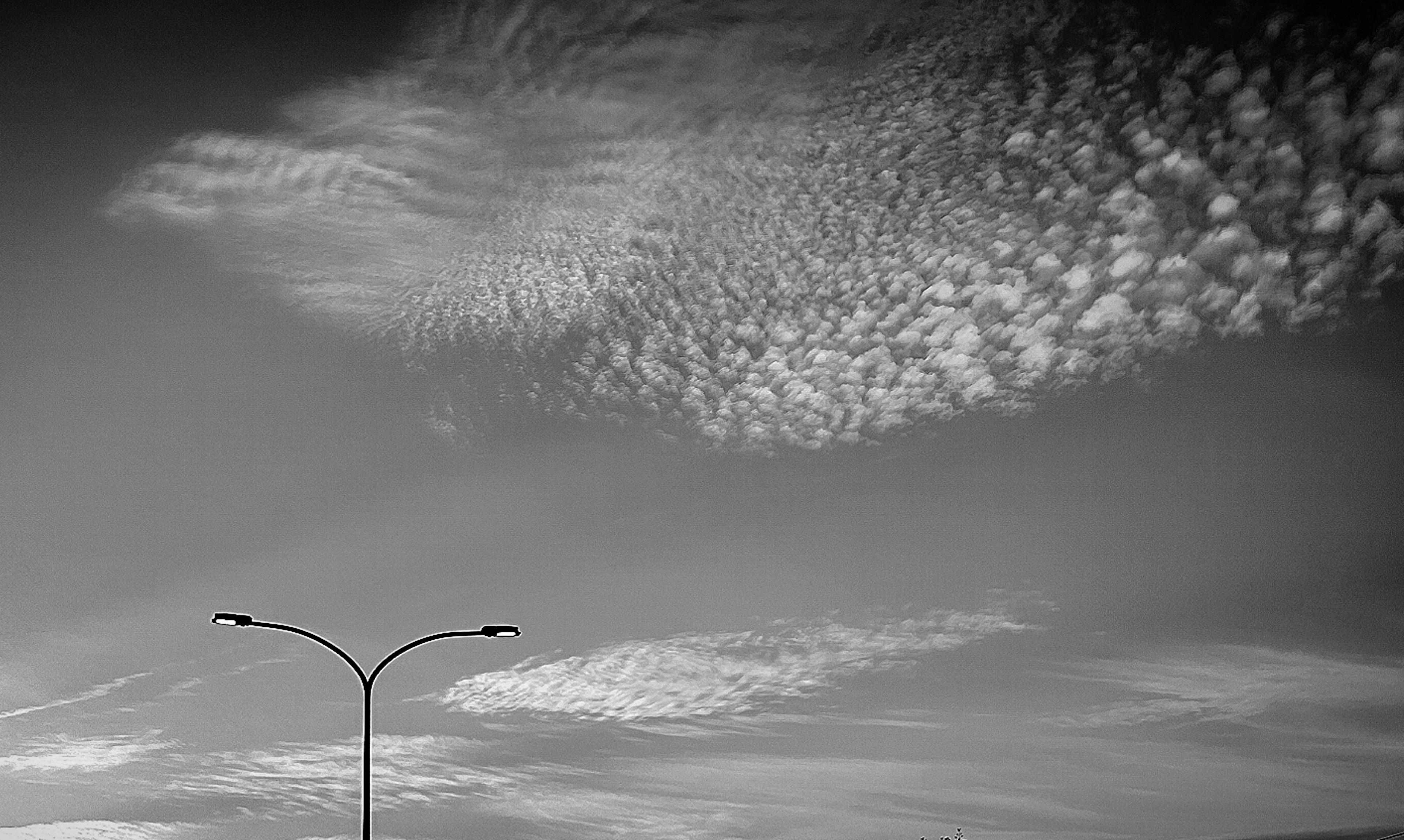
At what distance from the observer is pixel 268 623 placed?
28281mm

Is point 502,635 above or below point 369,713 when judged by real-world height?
above

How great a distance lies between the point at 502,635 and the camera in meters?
29.4

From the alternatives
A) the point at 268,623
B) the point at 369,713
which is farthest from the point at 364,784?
the point at 268,623

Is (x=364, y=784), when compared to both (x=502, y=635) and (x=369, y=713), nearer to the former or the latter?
(x=369, y=713)

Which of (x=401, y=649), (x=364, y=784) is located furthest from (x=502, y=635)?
(x=364, y=784)

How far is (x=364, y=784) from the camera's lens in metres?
28.4

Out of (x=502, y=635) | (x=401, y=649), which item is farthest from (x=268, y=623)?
(x=502, y=635)

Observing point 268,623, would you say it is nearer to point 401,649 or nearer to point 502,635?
point 401,649

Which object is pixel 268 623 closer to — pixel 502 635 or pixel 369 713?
pixel 369 713

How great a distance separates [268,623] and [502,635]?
5713 mm

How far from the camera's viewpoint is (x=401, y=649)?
2944 centimetres

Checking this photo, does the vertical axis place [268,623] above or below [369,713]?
above

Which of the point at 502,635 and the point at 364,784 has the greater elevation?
the point at 502,635

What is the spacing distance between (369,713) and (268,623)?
3.38 meters
